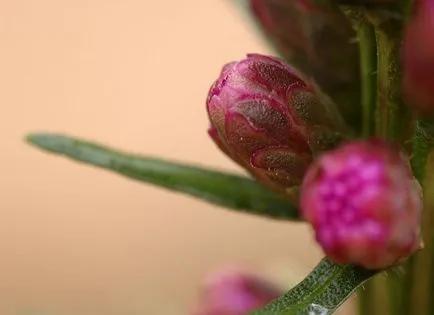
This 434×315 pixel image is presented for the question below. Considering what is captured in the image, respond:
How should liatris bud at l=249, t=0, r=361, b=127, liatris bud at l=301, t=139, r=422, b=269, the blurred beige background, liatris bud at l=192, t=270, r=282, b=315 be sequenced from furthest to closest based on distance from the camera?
the blurred beige background < liatris bud at l=192, t=270, r=282, b=315 < liatris bud at l=249, t=0, r=361, b=127 < liatris bud at l=301, t=139, r=422, b=269

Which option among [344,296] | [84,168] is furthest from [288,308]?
[84,168]

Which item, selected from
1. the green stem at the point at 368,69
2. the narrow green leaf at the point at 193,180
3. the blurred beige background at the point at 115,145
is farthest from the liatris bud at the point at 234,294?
the blurred beige background at the point at 115,145

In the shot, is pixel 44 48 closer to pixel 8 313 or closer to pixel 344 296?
pixel 8 313

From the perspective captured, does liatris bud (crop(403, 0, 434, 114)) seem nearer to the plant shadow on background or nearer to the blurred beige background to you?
the plant shadow on background

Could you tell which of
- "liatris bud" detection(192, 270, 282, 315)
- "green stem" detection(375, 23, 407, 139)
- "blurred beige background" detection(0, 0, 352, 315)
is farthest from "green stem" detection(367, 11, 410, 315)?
"blurred beige background" detection(0, 0, 352, 315)

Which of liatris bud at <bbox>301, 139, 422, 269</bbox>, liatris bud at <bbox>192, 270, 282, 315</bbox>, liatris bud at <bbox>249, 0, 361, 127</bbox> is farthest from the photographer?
liatris bud at <bbox>192, 270, 282, 315</bbox>

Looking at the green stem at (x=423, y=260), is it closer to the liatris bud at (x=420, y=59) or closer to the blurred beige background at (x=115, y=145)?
the liatris bud at (x=420, y=59)

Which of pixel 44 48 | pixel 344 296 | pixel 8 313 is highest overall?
pixel 44 48

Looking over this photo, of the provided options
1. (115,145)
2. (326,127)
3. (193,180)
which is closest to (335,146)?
(326,127)
